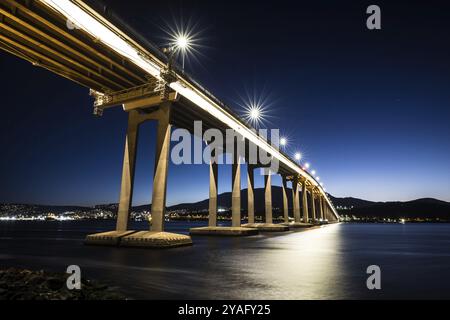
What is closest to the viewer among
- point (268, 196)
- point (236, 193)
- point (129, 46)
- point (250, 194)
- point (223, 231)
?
point (129, 46)

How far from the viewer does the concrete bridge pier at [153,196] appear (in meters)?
27.3

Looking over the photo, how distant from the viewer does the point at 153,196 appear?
29.0 m

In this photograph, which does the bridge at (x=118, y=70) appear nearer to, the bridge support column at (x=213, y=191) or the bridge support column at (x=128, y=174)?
the bridge support column at (x=128, y=174)

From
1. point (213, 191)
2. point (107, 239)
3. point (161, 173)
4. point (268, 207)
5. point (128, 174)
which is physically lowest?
point (107, 239)

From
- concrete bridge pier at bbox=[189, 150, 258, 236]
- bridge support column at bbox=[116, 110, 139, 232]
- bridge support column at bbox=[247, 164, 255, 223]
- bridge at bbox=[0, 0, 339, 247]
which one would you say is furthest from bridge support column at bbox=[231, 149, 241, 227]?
bridge support column at bbox=[116, 110, 139, 232]

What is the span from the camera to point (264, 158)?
223ft

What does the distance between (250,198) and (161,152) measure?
120 ft

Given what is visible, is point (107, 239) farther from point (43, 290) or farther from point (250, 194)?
point (250, 194)

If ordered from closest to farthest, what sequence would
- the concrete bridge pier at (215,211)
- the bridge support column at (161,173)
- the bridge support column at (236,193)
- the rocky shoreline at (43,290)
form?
the rocky shoreline at (43,290) → the bridge support column at (161,173) → the concrete bridge pier at (215,211) → the bridge support column at (236,193)

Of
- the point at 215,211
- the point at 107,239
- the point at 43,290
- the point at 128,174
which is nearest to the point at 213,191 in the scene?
the point at 215,211

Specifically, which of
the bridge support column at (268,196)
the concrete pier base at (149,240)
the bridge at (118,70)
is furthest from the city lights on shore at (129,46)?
the bridge support column at (268,196)

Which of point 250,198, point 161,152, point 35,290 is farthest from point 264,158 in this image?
point 35,290
